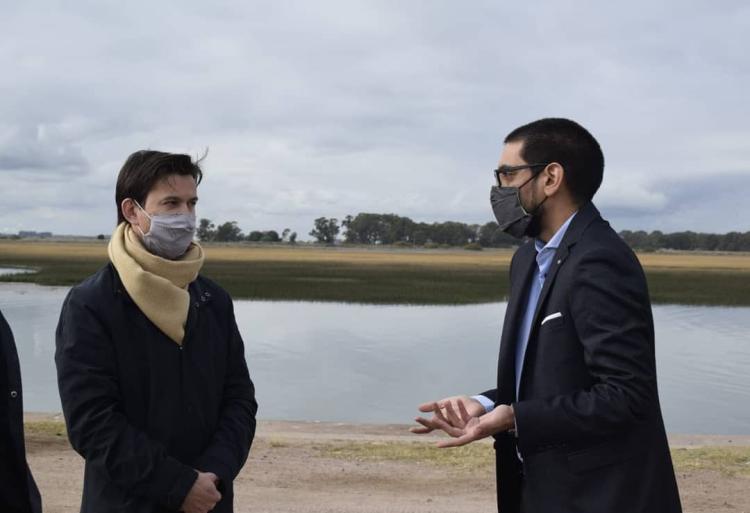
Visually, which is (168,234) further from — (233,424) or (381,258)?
(381,258)

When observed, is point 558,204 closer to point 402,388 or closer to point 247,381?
point 247,381

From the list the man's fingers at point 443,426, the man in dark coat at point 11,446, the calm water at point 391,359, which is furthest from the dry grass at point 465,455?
the man in dark coat at point 11,446

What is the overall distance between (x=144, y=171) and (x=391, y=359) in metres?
17.7

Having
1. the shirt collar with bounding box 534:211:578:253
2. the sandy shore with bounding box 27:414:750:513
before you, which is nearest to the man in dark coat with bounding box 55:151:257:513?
the shirt collar with bounding box 534:211:578:253

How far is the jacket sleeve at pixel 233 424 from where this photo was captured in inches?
119

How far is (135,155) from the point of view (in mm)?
3176

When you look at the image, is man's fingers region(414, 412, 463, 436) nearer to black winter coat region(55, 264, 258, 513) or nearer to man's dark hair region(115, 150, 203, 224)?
black winter coat region(55, 264, 258, 513)

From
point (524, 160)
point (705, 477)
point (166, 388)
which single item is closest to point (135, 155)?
point (166, 388)

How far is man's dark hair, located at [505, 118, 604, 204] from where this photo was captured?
110 inches

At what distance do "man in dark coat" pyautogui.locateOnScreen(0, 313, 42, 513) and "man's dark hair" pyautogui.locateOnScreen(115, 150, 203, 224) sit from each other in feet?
2.25

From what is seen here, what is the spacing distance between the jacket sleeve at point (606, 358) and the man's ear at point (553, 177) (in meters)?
0.33

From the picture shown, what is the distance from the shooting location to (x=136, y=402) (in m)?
2.93

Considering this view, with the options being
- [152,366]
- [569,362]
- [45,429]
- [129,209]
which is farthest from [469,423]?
[45,429]

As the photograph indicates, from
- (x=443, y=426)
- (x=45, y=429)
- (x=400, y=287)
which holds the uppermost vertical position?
(x=443, y=426)
